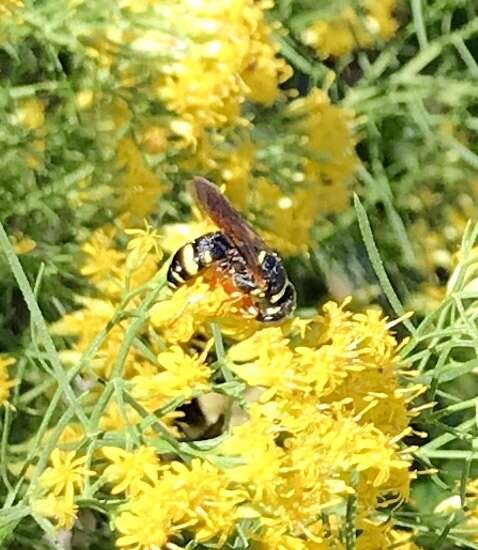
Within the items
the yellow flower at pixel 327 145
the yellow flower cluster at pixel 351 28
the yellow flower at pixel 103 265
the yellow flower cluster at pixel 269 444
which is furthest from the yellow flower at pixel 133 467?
the yellow flower cluster at pixel 351 28

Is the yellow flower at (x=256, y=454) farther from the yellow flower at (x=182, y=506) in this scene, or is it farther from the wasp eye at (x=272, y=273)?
the wasp eye at (x=272, y=273)

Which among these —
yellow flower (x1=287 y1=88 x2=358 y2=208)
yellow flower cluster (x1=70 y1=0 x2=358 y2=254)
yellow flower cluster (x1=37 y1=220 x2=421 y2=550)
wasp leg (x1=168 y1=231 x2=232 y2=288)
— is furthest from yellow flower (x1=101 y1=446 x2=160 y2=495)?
yellow flower (x1=287 y1=88 x2=358 y2=208)

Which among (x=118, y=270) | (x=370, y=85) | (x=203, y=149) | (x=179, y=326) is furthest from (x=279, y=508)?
(x=370, y=85)

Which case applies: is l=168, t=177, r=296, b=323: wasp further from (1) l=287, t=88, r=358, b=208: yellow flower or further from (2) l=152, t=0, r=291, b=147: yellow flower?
(1) l=287, t=88, r=358, b=208: yellow flower

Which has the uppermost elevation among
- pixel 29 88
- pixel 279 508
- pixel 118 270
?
pixel 29 88

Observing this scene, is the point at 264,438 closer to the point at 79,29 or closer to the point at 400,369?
the point at 400,369

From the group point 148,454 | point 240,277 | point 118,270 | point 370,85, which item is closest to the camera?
point 148,454
